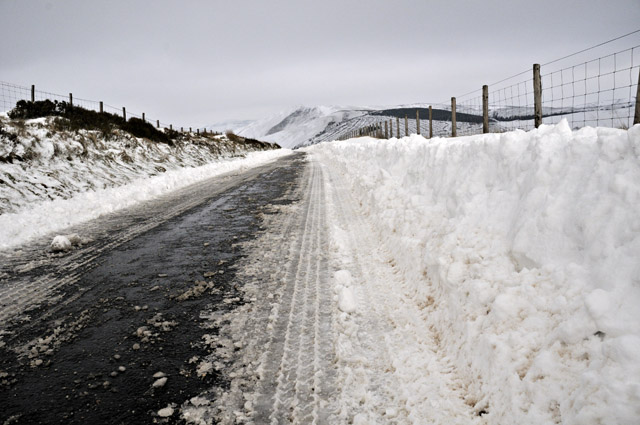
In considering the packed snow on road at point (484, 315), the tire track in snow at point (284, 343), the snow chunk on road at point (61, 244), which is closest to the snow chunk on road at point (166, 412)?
the packed snow on road at point (484, 315)

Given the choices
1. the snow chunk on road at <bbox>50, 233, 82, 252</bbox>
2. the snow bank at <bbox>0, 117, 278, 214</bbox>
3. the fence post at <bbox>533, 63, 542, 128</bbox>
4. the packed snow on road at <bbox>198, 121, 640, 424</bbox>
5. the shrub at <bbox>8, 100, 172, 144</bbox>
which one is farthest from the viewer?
the shrub at <bbox>8, 100, 172, 144</bbox>

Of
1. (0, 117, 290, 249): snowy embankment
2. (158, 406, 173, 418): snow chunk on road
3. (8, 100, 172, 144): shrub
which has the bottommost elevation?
(158, 406, 173, 418): snow chunk on road

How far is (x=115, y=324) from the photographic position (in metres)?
3.18

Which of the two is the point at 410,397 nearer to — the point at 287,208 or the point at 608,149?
the point at 608,149

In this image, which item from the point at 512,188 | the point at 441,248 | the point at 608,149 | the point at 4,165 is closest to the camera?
the point at 608,149

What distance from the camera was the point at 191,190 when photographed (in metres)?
11.7

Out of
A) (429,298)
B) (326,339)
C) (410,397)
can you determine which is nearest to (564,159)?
(429,298)

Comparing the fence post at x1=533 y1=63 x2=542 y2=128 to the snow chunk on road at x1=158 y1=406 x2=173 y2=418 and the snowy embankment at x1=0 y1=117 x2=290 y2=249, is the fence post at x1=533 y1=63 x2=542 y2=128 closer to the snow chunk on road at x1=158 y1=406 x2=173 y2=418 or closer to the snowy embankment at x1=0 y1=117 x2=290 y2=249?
the snow chunk on road at x1=158 y1=406 x2=173 y2=418

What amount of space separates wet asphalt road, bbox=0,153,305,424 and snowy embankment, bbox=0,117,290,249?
1824mm

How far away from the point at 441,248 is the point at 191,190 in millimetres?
9708

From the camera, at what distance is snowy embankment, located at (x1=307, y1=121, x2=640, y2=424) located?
71.2 inches

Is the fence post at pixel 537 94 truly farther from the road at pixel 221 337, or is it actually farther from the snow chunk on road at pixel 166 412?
the snow chunk on road at pixel 166 412

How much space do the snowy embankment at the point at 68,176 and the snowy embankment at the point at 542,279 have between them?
6531 millimetres

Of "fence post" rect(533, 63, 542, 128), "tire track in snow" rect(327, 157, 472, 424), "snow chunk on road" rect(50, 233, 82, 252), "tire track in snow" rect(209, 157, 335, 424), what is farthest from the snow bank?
"fence post" rect(533, 63, 542, 128)
